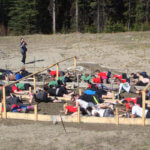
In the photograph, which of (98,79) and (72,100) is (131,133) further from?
(98,79)

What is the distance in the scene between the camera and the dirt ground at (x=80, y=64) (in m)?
6.76

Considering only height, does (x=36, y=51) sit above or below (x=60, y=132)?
above

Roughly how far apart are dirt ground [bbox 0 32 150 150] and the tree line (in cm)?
1226

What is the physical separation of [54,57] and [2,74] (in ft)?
21.4

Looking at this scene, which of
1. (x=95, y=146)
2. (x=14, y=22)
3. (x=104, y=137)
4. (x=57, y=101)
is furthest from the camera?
(x=14, y=22)

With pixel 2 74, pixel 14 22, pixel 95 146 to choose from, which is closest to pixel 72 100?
pixel 95 146

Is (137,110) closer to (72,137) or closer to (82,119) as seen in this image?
(82,119)

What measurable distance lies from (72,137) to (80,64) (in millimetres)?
10929

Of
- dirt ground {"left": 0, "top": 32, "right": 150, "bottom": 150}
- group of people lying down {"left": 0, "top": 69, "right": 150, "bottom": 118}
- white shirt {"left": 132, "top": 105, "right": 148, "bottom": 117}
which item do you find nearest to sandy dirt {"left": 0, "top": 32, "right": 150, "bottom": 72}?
dirt ground {"left": 0, "top": 32, "right": 150, "bottom": 150}

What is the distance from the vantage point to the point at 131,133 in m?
7.25

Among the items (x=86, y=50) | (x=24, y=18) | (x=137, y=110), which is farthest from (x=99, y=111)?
(x=24, y=18)

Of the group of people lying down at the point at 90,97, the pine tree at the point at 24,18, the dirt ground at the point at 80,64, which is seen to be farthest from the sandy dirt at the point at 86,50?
the pine tree at the point at 24,18

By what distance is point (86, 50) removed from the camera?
22.5 metres

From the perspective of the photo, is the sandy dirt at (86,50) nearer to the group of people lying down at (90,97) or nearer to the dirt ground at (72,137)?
the group of people lying down at (90,97)
